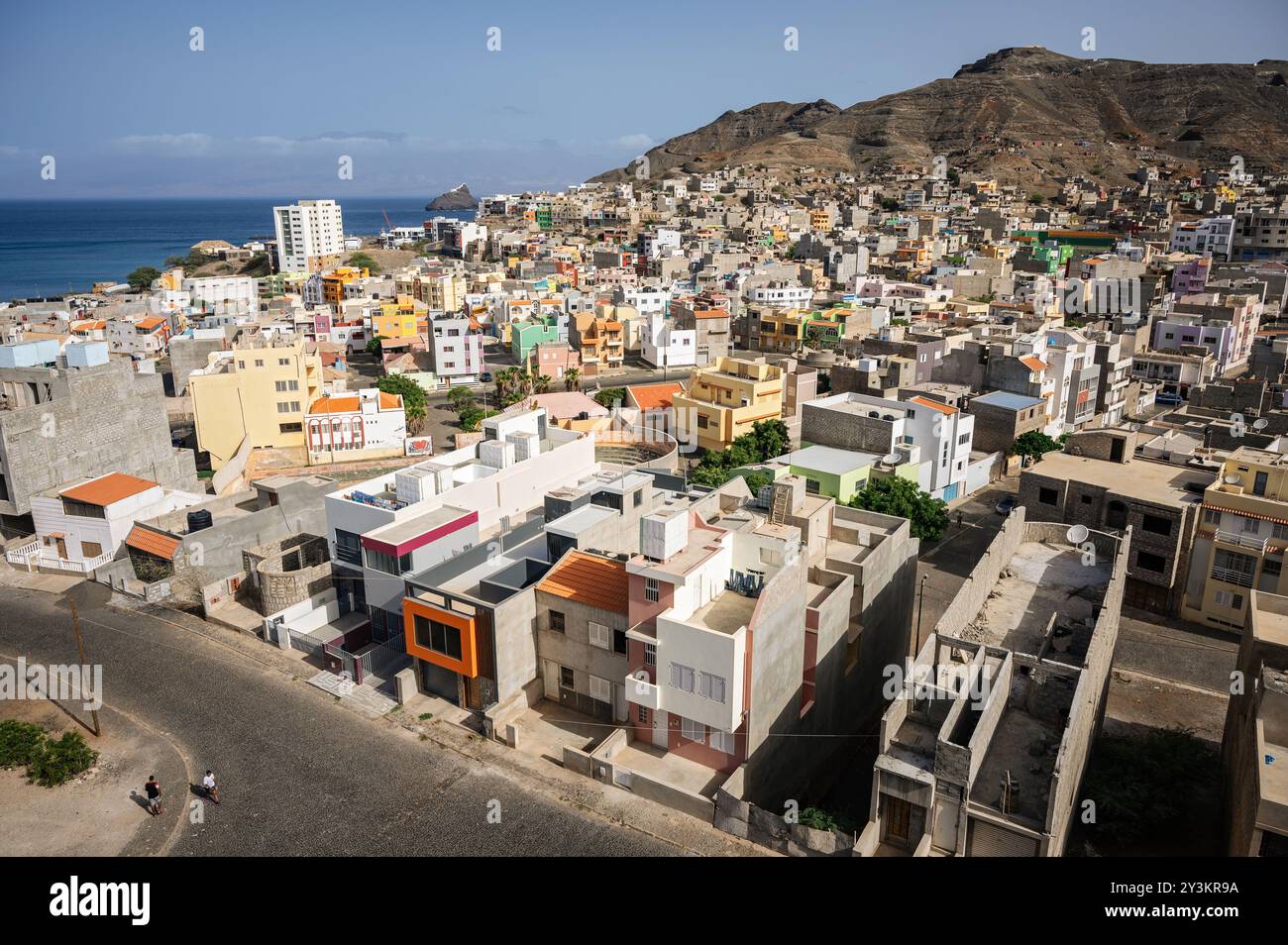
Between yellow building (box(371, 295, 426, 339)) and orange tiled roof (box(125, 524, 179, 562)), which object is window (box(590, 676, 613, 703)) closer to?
orange tiled roof (box(125, 524, 179, 562))

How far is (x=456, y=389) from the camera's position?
56.2 m

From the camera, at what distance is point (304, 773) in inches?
772

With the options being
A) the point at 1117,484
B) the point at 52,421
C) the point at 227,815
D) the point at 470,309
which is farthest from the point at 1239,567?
the point at 470,309

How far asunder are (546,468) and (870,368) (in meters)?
23.6

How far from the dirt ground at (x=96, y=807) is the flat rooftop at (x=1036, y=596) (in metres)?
17.8

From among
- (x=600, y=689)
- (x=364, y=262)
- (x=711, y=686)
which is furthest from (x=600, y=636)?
(x=364, y=262)

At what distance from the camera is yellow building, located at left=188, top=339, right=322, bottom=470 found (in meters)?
42.8

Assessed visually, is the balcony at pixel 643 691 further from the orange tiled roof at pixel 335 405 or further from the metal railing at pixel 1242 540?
the orange tiled roof at pixel 335 405

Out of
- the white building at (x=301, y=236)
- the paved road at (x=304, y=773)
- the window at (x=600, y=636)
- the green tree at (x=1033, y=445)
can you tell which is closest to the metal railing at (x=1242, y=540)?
the green tree at (x=1033, y=445)

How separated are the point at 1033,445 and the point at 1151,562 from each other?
44.5ft

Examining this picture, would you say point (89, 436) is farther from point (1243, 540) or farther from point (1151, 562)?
point (1243, 540)

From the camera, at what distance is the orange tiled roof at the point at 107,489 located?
3098 centimetres
